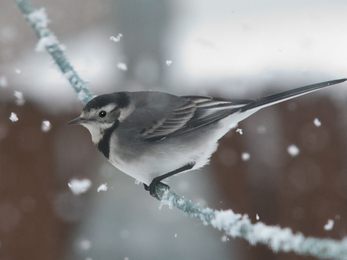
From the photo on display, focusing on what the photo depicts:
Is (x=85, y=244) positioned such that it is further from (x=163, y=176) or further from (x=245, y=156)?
(x=163, y=176)

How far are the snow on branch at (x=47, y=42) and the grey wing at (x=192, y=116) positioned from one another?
0.60 feet

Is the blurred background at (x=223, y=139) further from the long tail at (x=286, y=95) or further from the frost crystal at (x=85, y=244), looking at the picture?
the long tail at (x=286, y=95)

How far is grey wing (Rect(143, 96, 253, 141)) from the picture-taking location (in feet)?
2.34

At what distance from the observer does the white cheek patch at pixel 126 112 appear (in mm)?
678

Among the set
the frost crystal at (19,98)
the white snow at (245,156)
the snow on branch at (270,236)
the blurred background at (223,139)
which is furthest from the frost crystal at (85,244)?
the snow on branch at (270,236)

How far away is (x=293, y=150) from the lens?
1.41 meters

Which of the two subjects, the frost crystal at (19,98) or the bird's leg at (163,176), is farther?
the frost crystal at (19,98)

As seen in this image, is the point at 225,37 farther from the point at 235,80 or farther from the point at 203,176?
the point at 203,176

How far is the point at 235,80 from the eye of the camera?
1403mm

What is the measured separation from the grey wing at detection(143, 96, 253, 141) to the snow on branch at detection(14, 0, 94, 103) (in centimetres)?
18

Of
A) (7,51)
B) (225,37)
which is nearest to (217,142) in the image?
(225,37)

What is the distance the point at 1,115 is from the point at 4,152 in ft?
0.63

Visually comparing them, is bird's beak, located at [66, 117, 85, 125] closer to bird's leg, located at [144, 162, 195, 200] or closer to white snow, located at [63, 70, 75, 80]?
white snow, located at [63, 70, 75, 80]

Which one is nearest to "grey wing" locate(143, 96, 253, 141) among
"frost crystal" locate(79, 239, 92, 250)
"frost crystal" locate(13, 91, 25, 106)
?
"frost crystal" locate(13, 91, 25, 106)
